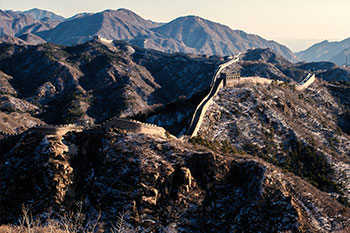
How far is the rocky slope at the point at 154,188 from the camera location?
139ft

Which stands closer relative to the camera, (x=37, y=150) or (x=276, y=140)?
(x=37, y=150)

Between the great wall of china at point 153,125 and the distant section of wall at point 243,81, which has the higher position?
the distant section of wall at point 243,81

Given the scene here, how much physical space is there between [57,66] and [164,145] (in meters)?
137

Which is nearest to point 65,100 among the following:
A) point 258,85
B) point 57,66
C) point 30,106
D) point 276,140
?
point 30,106

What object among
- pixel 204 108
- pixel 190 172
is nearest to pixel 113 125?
pixel 190 172

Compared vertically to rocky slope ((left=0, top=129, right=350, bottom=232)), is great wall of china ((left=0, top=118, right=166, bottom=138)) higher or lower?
higher

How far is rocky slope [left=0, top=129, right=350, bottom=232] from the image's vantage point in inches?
1670

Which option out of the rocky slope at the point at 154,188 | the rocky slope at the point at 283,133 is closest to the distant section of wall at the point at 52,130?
the rocky slope at the point at 154,188

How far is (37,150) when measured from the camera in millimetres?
47812

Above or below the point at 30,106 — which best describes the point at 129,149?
above

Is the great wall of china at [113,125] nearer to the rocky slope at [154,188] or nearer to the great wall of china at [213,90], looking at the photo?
the rocky slope at [154,188]

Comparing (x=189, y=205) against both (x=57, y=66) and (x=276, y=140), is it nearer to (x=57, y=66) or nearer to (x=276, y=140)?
(x=276, y=140)

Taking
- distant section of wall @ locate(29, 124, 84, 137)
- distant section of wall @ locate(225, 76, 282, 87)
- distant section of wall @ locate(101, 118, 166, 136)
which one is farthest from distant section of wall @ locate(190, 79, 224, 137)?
distant section of wall @ locate(29, 124, 84, 137)

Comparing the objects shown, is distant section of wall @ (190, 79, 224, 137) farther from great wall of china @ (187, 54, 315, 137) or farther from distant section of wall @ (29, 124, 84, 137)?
distant section of wall @ (29, 124, 84, 137)
